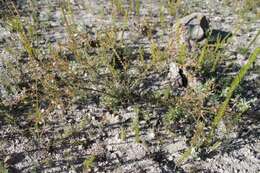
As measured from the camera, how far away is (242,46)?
4391 mm

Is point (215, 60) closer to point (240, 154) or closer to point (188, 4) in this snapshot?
point (240, 154)

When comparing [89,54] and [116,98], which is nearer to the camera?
[116,98]

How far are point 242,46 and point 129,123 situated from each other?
1.96 m

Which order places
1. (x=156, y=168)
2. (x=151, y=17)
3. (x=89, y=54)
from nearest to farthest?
(x=156, y=168), (x=89, y=54), (x=151, y=17)

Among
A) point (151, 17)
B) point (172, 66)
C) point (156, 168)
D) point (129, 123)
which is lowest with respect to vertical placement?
point (156, 168)

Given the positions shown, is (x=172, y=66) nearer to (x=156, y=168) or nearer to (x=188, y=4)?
(x=156, y=168)

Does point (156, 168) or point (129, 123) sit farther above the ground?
point (129, 123)

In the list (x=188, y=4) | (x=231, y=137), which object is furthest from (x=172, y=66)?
(x=188, y=4)

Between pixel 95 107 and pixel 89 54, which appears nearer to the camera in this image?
pixel 95 107

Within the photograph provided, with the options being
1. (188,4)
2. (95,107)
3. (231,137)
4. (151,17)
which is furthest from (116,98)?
(188,4)

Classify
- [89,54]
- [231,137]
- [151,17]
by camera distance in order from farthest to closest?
[151,17] < [89,54] < [231,137]

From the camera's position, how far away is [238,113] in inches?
137

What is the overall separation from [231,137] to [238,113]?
287 millimetres

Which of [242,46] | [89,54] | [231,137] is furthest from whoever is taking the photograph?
[242,46]
